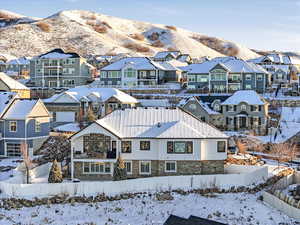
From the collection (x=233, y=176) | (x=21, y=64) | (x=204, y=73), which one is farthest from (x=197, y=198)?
(x=21, y=64)

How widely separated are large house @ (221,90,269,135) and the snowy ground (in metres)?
24.7

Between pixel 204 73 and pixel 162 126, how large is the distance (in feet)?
116

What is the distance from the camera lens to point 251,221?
26.2m

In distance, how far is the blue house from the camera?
4238 centimetres

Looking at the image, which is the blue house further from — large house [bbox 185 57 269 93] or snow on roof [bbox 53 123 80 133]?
large house [bbox 185 57 269 93]

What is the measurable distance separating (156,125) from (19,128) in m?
15.0

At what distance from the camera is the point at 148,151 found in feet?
112

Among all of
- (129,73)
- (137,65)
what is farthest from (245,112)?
(137,65)

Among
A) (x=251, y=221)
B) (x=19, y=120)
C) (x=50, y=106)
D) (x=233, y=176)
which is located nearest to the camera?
(x=251, y=221)

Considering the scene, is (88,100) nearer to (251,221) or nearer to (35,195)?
(35,195)

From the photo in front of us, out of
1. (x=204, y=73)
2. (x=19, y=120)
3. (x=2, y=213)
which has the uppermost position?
(x=204, y=73)

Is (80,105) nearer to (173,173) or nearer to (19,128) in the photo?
(19,128)

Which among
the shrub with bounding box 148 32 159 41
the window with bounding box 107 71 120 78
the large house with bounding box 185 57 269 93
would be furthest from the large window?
the shrub with bounding box 148 32 159 41

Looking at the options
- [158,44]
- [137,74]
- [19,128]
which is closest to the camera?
[19,128]
